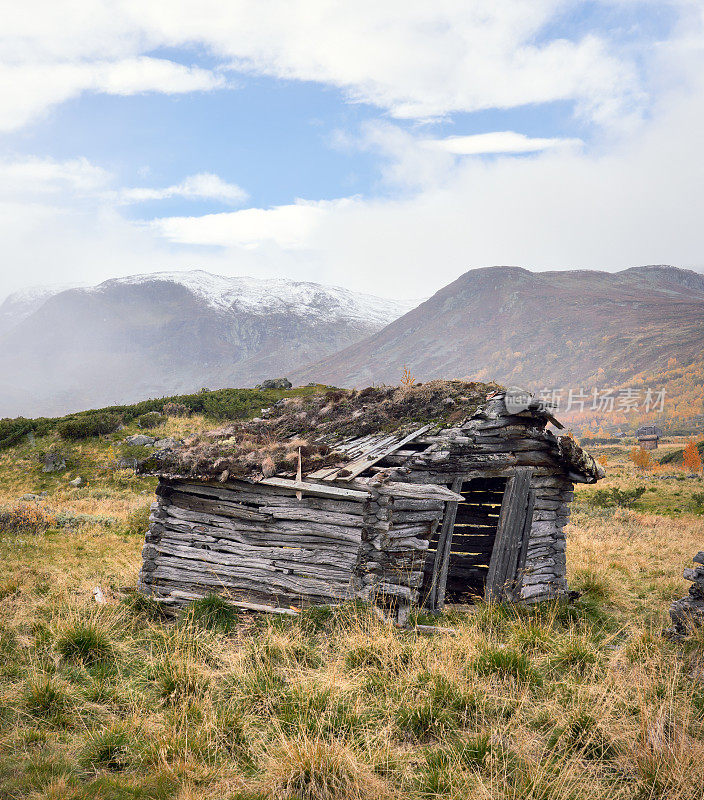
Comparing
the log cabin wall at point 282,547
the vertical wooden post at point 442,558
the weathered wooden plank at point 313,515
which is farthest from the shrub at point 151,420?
the vertical wooden post at point 442,558

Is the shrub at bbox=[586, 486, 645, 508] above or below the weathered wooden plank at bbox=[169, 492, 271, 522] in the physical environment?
below

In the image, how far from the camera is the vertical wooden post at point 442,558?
8.45 metres

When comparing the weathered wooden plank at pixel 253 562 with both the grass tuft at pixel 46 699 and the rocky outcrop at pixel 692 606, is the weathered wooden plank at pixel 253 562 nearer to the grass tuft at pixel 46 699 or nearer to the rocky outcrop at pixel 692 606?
the grass tuft at pixel 46 699

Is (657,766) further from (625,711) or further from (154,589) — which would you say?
(154,589)

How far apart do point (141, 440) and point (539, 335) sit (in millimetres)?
139169

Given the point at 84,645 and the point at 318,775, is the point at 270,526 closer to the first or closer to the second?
the point at 84,645

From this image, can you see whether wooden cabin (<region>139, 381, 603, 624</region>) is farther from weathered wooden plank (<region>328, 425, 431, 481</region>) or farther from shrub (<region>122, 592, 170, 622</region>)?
shrub (<region>122, 592, 170, 622</region>)

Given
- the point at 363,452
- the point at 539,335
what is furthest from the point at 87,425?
the point at 539,335

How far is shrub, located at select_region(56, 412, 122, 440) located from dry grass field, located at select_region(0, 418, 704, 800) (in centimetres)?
1945

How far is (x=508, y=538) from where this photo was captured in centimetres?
882

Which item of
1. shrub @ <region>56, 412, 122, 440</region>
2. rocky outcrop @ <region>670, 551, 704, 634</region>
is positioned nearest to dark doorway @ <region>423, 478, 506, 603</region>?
rocky outcrop @ <region>670, 551, 704, 634</region>

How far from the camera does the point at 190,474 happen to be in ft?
27.3

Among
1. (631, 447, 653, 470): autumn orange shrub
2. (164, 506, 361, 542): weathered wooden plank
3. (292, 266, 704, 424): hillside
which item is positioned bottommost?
(631, 447, 653, 470): autumn orange shrub

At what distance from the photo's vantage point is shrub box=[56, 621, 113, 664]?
244 inches
